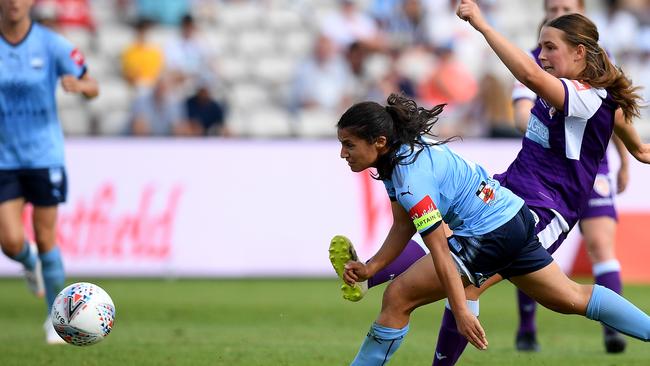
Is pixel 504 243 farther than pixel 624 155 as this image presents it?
No

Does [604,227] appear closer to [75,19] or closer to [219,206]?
[219,206]

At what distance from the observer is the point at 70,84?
903 centimetres

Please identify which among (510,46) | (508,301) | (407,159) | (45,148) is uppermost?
(510,46)

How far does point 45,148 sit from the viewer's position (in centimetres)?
925

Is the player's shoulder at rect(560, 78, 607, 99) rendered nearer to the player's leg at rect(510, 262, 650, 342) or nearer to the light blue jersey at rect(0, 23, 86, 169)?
the player's leg at rect(510, 262, 650, 342)

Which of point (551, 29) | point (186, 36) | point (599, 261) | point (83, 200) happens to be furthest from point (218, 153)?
point (551, 29)

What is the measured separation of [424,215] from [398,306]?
659mm

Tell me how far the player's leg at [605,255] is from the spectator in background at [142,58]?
10.5m

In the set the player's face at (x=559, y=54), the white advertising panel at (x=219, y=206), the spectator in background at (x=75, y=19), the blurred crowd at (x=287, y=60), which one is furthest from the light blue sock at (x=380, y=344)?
the spectator in background at (x=75, y=19)

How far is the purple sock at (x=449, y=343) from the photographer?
6.38 meters

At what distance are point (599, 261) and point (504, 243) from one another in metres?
2.73

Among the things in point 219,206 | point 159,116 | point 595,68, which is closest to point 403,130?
point 595,68

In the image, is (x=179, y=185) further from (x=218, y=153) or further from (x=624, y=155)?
(x=624, y=155)

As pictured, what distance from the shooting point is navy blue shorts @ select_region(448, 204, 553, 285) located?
598 centimetres
